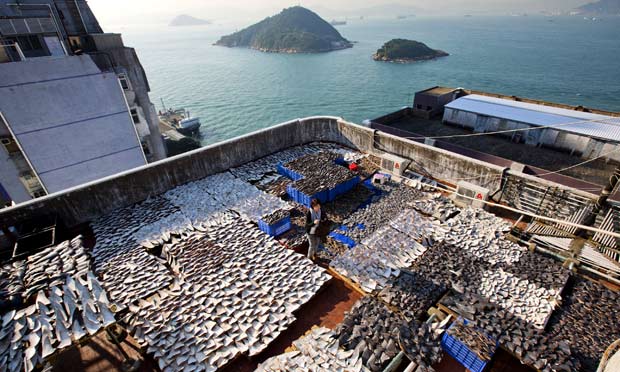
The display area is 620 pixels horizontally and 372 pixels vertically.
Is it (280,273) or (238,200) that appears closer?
(280,273)

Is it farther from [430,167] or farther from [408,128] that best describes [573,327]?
[408,128]

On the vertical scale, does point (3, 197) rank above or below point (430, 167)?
below

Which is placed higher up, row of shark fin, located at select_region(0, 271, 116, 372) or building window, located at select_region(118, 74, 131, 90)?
building window, located at select_region(118, 74, 131, 90)

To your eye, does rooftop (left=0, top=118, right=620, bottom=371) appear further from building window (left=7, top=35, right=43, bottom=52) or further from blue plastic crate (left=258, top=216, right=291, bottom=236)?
building window (left=7, top=35, right=43, bottom=52)

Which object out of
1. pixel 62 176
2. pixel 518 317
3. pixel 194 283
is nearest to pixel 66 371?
pixel 194 283

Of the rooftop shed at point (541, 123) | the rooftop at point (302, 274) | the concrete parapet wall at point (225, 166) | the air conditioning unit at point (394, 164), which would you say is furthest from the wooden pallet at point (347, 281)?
the rooftop shed at point (541, 123)

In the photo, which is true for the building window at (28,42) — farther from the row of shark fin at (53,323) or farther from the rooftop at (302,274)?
the row of shark fin at (53,323)

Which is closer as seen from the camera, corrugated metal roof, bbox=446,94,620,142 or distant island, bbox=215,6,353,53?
corrugated metal roof, bbox=446,94,620,142

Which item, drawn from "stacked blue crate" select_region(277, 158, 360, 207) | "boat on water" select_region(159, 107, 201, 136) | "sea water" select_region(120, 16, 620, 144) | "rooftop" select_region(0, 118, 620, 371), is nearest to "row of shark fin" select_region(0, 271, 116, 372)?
"rooftop" select_region(0, 118, 620, 371)
